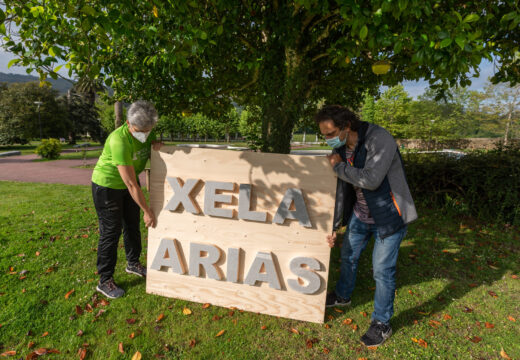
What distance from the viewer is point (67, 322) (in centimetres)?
294

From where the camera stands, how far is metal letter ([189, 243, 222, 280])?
318cm

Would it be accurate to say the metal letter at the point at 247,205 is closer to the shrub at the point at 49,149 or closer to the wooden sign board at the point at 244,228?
the wooden sign board at the point at 244,228

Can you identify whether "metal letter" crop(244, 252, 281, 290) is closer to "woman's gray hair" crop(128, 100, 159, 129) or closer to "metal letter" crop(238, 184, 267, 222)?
"metal letter" crop(238, 184, 267, 222)

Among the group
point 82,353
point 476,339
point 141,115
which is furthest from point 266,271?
point 476,339

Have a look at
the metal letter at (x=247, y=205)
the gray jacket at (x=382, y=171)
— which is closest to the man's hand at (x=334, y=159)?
the gray jacket at (x=382, y=171)

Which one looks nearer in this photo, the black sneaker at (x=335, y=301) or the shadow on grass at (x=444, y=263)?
the black sneaker at (x=335, y=301)

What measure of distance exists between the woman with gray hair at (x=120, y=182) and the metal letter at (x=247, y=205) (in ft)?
3.65

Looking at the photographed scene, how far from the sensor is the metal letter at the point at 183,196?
313 cm

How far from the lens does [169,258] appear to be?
10.9 feet

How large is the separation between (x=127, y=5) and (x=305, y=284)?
3637mm

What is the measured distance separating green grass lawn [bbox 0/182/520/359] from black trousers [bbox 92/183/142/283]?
0.45 metres

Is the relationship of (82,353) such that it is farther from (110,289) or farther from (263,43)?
(263,43)

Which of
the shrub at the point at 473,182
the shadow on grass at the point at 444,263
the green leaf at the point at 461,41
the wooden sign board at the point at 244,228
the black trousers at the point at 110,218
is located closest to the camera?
the green leaf at the point at 461,41

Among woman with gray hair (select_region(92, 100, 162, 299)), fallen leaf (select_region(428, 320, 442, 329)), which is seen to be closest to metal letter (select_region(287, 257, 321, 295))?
fallen leaf (select_region(428, 320, 442, 329))
